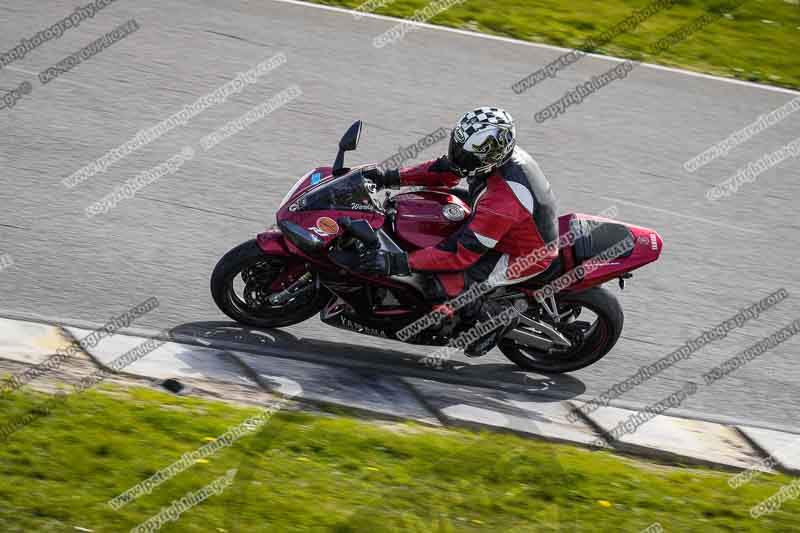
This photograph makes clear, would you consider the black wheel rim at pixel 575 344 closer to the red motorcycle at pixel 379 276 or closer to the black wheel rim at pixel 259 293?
the red motorcycle at pixel 379 276

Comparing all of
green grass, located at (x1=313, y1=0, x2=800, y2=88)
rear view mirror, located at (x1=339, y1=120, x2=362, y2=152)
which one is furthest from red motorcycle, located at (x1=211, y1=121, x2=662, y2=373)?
green grass, located at (x1=313, y1=0, x2=800, y2=88)

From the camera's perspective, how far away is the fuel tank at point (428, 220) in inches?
299

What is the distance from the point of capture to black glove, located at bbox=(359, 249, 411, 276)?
730 cm

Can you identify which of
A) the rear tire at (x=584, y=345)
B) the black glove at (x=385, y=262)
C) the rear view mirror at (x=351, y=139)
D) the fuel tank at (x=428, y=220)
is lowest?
the rear tire at (x=584, y=345)

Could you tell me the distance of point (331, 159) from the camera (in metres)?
10.8

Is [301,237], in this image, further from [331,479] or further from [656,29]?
[656,29]

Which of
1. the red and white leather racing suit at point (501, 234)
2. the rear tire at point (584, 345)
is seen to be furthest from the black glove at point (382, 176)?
the rear tire at point (584, 345)

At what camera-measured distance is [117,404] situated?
6.48m

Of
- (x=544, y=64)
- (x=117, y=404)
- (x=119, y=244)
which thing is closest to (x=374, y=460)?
(x=117, y=404)

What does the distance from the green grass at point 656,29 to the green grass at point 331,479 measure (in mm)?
7813

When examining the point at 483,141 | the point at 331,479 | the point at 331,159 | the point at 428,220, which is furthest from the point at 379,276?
the point at 331,159

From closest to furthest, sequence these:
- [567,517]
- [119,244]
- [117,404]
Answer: [567,517]
[117,404]
[119,244]

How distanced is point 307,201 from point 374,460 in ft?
6.88

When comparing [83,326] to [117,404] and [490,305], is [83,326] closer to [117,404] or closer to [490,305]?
[117,404]
